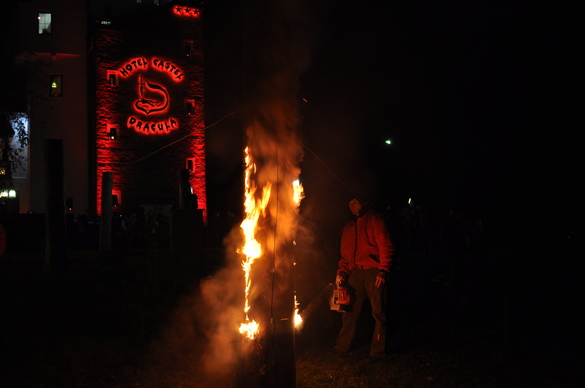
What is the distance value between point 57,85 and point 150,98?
18.6ft

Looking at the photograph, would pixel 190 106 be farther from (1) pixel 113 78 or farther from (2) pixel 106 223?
(2) pixel 106 223

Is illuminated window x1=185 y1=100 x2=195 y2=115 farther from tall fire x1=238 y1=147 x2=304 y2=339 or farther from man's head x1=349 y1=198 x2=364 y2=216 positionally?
tall fire x1=238 y1=147 x2=304 y2=339

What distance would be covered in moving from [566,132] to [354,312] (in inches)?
368

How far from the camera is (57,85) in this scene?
34781 millimetres

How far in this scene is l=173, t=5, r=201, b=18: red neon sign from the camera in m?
36.1

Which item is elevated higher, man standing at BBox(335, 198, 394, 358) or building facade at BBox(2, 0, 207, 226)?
building facade at BBox(2, 0, 207, 226)

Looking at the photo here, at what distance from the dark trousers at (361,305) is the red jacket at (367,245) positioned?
0.38 feet

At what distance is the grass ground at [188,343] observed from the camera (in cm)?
623

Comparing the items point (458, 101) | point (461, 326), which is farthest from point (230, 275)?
point (458, 101)

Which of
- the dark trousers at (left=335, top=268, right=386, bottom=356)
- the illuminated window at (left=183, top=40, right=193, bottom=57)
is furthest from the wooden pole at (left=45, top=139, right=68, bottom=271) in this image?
the illuminated window at (left=183, top=40, right=193, bottom=57)

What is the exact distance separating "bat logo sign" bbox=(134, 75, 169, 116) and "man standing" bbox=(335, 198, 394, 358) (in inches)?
1194

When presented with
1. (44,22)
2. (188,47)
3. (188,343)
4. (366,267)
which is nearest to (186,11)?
(188,47)

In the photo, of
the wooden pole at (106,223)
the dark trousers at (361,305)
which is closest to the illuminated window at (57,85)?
the wooden pole at (106,223)

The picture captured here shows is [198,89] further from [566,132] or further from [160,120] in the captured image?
[566,132]
